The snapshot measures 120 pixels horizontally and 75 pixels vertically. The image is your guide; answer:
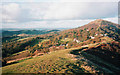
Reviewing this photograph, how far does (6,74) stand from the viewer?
18.5m

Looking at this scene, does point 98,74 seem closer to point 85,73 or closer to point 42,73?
point 85,73

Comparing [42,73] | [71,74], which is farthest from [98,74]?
[42,73]

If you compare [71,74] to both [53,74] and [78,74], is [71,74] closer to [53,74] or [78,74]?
[78,74]

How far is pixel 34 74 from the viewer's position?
667 inches

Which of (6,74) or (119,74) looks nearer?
(6,74)

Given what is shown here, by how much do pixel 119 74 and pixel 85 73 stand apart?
18261 millimetres

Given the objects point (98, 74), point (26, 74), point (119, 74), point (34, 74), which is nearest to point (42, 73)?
point (34, 74)

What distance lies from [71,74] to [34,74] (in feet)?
31.7

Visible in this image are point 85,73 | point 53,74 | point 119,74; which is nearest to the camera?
point 53,74

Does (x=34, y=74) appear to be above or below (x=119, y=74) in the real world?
above

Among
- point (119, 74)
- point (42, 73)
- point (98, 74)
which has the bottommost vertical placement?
point (119, 74)

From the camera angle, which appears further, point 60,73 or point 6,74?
point 6,74

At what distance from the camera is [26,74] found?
56.4 feet

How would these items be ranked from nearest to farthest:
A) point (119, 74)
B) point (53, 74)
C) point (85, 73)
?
point (53, 74)
point (85, 73)
point (119, 74)
